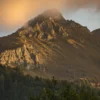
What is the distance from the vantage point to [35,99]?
7300 centimetres

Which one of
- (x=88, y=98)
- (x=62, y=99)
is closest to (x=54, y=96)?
(x=62, y=99)

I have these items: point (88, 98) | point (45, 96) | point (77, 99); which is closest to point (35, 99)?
point (45, 96)

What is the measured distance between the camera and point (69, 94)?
231ft

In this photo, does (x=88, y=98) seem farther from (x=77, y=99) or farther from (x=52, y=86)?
(x=52, y=86)

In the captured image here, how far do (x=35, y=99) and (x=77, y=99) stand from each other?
788 centimetres

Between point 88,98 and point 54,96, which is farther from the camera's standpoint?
point 88,98

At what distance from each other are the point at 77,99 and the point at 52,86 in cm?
656

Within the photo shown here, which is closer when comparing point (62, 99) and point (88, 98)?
point (62, 99)

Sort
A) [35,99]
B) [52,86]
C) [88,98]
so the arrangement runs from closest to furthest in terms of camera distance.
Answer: [52,86], [35,99], [88,98]

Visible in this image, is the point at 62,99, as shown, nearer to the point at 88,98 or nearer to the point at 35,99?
the point at 35,99

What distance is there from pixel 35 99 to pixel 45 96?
3405 mm

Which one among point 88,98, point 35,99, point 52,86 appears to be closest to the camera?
point 52,86

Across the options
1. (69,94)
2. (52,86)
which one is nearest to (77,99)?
(69,94)

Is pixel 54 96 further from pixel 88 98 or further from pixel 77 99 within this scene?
pixel 88 98
